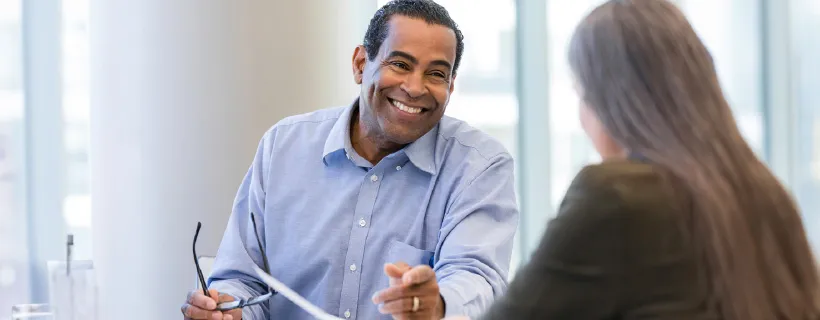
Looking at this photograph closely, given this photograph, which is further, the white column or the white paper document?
the white column

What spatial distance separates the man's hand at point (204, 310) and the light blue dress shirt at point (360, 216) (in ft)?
0.33

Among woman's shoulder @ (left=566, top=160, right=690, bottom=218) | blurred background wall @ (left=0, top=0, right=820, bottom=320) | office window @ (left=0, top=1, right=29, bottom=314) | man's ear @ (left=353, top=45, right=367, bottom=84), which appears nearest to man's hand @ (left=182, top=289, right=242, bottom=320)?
man's ear @ (left=353, top=45, right=367, bottom=84)

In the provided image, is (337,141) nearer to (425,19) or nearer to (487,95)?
(425,19)

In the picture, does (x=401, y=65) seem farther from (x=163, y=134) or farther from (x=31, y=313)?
(x=31, y=313)

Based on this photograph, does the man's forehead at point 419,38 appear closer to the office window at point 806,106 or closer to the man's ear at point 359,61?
the man's ear at point 359,61

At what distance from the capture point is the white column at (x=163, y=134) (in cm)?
253

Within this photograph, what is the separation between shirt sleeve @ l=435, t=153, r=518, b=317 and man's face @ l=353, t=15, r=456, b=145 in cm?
20

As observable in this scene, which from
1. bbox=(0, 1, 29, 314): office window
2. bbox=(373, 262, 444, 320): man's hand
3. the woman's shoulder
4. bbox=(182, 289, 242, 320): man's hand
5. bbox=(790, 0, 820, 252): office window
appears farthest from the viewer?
bbox=(790, 0, 820, 252): office window

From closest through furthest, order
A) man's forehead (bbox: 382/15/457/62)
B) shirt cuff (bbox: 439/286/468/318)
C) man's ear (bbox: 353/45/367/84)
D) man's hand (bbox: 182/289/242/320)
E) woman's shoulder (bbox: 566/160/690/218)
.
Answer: woman's shoulder (bbox: 566/160/690/218) < shirt cuff (bbox: 439/286/468/318) < man's hand (bbox: 182/289/242/320) < man's forehead (bbox: 382/15/457/62) < man's ear (bbox: 353/45/367/84)

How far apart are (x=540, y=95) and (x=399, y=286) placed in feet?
7.34

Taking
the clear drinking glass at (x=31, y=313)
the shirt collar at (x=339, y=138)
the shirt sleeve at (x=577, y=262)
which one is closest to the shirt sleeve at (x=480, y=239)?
the shirt collar at (x=339, y=138)

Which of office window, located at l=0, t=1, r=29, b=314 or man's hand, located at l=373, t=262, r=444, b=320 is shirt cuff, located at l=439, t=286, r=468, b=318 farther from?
office window, located at l=0, t=1, r=29, b=314

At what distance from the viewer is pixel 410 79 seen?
2.02 m

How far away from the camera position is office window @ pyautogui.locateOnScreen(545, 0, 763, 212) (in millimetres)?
3732
